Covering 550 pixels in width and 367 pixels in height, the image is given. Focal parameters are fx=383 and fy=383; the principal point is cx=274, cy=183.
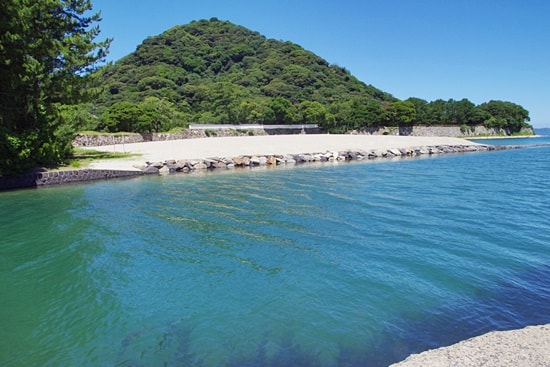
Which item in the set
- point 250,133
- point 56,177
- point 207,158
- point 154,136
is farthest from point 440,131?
point 56,177

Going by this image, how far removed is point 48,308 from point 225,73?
439 ft

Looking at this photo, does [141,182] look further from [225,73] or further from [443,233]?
[225,73]

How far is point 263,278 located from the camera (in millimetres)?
7711

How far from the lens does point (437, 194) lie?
17234 millimetres

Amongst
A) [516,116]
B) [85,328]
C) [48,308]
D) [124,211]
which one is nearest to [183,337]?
[85,328]

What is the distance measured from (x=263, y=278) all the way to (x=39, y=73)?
1839cm

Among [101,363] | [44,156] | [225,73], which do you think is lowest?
[101,363]

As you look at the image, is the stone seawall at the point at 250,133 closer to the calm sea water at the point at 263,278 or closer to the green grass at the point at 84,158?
the green grass at the point at 84,158

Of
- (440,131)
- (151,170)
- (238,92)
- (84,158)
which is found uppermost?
(238,92)

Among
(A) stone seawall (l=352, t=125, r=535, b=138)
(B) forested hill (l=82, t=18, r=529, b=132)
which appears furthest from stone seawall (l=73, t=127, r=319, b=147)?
(A) stone seawall (l=352, t=125, r=535, b=138)

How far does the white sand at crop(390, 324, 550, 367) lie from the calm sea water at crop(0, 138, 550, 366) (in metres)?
0.42

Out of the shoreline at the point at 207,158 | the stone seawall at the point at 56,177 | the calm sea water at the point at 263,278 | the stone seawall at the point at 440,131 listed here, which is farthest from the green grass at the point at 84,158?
the stone seawall at the point at 440,131

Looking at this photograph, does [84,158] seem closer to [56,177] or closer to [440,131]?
[56,177]

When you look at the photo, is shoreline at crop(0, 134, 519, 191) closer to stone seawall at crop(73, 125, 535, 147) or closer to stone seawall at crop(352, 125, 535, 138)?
stone seawall at crop(73, 125, 535, 147)
